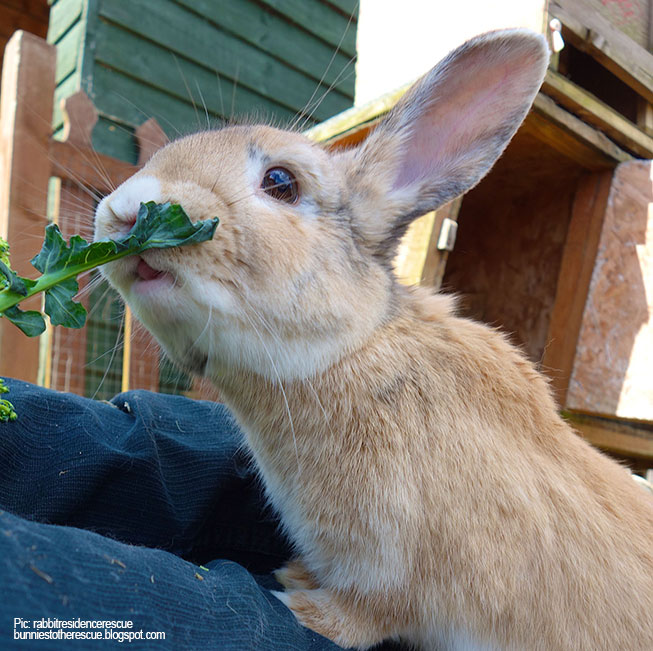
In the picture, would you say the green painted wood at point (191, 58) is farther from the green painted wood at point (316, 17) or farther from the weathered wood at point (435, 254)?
the weathered wood at point (435, 254)

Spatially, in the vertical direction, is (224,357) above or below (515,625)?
above

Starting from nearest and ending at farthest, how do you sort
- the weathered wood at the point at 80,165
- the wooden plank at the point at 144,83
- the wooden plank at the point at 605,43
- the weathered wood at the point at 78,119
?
the wooden plank at the point at 605,43 < the weathered wood at the point at 80,165 < the weathered wood at the point at 78,119 < the wooden plank at the point at 144,83

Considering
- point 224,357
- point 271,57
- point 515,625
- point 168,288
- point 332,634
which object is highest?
point 271,57

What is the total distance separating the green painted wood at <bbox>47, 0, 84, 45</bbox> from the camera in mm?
4199

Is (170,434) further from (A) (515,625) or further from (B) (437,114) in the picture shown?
(B) (437,114)

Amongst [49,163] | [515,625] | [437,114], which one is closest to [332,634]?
[515,625]

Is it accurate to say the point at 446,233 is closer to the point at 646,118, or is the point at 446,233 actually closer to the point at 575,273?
the point at 575,273

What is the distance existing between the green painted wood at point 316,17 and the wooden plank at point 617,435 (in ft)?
12.3

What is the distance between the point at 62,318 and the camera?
118cm

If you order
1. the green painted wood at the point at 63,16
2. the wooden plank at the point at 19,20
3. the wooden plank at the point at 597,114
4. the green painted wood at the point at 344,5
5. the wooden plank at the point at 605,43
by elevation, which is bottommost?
the wooden plank at the point at 597,114

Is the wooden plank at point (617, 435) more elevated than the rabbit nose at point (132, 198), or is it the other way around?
the rabbit nose at point (132, 198)

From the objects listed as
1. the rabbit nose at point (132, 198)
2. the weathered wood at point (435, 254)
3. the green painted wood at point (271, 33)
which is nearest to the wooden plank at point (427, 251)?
the weathered wood at point (435, 254)

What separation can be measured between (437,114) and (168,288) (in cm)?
95

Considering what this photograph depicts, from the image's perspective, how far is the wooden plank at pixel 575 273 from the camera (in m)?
3.01
